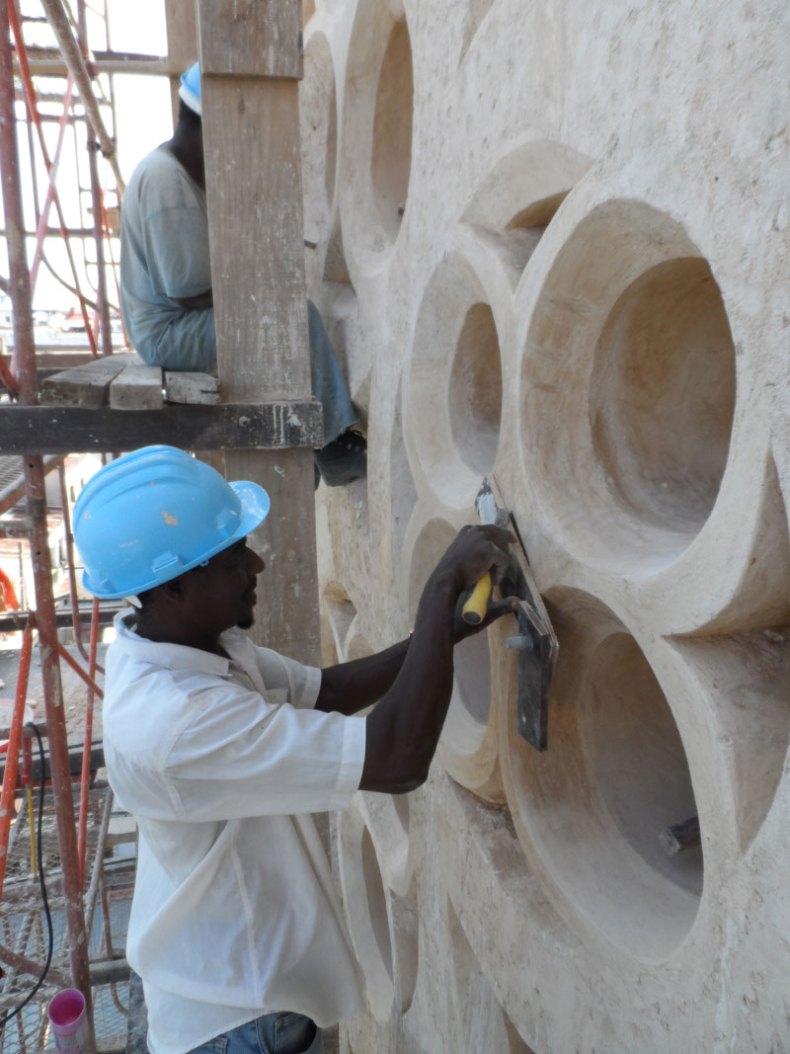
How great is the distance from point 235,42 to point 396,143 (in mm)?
1017

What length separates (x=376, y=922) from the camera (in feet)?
12.6

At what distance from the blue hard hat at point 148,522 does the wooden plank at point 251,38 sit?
1257mm

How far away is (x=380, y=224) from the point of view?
11.2 feet

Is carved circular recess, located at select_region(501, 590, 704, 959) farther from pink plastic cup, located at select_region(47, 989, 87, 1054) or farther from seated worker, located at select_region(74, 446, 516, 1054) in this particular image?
pink plastic cup, located at select_region(47, 989, 87, 1054)

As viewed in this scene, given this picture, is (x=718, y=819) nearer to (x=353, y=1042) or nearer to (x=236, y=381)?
(x=236, y=381)

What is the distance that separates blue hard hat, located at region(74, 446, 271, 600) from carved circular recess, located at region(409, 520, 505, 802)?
28.0 inches

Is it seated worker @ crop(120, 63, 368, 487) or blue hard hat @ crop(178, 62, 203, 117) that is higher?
blue hard hat @ crop(178, 62, 203, 117)

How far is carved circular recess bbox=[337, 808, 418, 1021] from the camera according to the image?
10.2 ft

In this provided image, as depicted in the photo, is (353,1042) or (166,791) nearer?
(166,791)

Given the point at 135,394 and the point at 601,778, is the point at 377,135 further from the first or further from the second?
the point at 601,778

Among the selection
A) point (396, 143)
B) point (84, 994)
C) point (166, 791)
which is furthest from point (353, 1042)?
point (396, 143)

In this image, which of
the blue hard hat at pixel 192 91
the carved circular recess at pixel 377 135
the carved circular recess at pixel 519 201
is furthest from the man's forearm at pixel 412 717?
the blue hard hat at pixel 192 91

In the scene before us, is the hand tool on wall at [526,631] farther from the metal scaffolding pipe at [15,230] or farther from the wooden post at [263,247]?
the metal scaffolding pipe at [15,230]

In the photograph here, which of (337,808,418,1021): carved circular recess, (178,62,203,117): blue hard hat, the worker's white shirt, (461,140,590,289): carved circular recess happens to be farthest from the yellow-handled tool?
(178,62,203,117): blue hard hat
